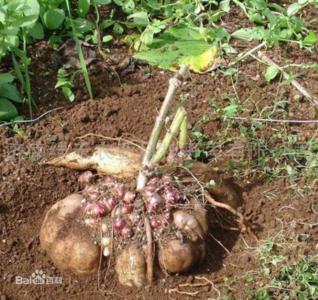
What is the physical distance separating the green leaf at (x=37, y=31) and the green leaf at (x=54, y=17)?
0.05 m

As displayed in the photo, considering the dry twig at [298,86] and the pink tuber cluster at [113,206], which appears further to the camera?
the dry twig at [298,86]

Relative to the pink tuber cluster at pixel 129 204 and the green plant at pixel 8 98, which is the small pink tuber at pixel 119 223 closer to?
the pink tuber cluster at pixel 129 204

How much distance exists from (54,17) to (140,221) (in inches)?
48.3

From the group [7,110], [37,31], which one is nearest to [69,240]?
[7,110]

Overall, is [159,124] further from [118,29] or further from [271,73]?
[118,29]

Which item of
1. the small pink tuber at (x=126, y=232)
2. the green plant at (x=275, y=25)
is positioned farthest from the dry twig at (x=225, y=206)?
the green plant at (x=275, y=25)

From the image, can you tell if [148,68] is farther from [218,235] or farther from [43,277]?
[43,277]

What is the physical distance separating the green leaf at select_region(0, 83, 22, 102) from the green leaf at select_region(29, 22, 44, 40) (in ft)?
1.04

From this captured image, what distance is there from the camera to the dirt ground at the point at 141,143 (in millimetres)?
2287

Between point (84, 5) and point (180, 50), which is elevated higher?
point (84, 5)

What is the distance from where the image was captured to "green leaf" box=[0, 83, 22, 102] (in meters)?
2.79

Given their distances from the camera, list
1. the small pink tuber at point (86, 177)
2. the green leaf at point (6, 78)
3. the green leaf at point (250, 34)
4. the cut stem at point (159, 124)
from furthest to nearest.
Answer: the green leaf at point (250, 34) → the green leaf at point (6, 78) → the small pink tuber at point (86, 177) → the cut stem at point (159, 124)

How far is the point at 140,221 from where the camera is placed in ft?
7.40

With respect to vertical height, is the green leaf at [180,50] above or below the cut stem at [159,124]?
below
